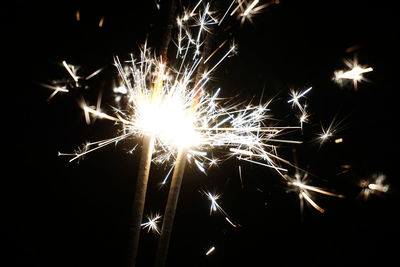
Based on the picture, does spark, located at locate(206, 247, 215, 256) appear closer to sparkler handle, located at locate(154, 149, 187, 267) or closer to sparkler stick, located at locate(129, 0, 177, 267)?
sparkler handle, located at locate(154, 149, 187, 267)

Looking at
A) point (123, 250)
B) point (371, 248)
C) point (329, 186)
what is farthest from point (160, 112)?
point (371, 248)

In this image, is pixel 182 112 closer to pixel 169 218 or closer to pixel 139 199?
pixel 139 199

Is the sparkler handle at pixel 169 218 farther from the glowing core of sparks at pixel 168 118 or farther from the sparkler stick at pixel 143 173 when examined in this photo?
the sparkler stick at pixel 143 173

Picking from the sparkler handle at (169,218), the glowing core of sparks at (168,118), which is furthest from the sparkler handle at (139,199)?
the sparkler handle at (169,218)

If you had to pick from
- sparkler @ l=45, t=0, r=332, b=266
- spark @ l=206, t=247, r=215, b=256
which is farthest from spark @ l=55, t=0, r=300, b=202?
spark @ l=206, t=247, r=215, b=256

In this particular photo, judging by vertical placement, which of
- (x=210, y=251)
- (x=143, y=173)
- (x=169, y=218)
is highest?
(x=210, y=251)

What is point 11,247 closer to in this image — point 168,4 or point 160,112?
point 160,112

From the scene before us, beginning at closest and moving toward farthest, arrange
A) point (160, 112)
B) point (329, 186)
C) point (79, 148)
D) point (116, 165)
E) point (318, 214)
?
point (160, 112) → point (79, 148) → point (116, 165) → point (329, 186) → point (318, 214)

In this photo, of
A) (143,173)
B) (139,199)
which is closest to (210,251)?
(139,199)
